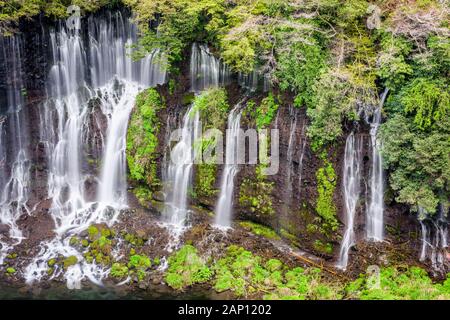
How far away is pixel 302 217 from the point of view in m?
15.2

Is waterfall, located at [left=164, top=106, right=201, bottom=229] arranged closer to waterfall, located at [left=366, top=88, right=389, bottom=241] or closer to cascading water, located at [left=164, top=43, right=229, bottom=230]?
cascading water, located at [left=164, top=43, right=229, bottom=230]

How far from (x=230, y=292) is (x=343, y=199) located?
15.4 ft

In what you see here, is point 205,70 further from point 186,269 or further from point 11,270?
point 11,270

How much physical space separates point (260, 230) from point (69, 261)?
680 cm

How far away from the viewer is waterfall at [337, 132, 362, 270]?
46.3ft

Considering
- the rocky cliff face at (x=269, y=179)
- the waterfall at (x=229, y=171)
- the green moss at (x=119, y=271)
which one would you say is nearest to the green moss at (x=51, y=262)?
the rocky cliff face at (x=269, y=179)

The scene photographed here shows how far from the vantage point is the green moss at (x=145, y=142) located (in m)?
17.6

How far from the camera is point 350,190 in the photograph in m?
14.3

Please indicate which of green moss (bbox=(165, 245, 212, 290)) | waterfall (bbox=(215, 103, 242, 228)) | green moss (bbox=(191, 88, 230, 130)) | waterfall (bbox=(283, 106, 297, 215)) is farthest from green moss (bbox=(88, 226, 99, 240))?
waterfall (bbox=(283, 106, 297, 215))

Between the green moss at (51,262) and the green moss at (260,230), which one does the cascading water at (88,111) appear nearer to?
the green moss at (51,262)

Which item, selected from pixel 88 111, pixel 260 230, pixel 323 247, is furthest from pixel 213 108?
pixel 323 247

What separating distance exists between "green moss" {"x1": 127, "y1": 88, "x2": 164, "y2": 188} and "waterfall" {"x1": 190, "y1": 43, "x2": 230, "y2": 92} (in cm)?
174

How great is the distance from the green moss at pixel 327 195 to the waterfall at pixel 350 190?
0.39 metres

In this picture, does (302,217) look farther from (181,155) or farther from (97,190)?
(97,190)
